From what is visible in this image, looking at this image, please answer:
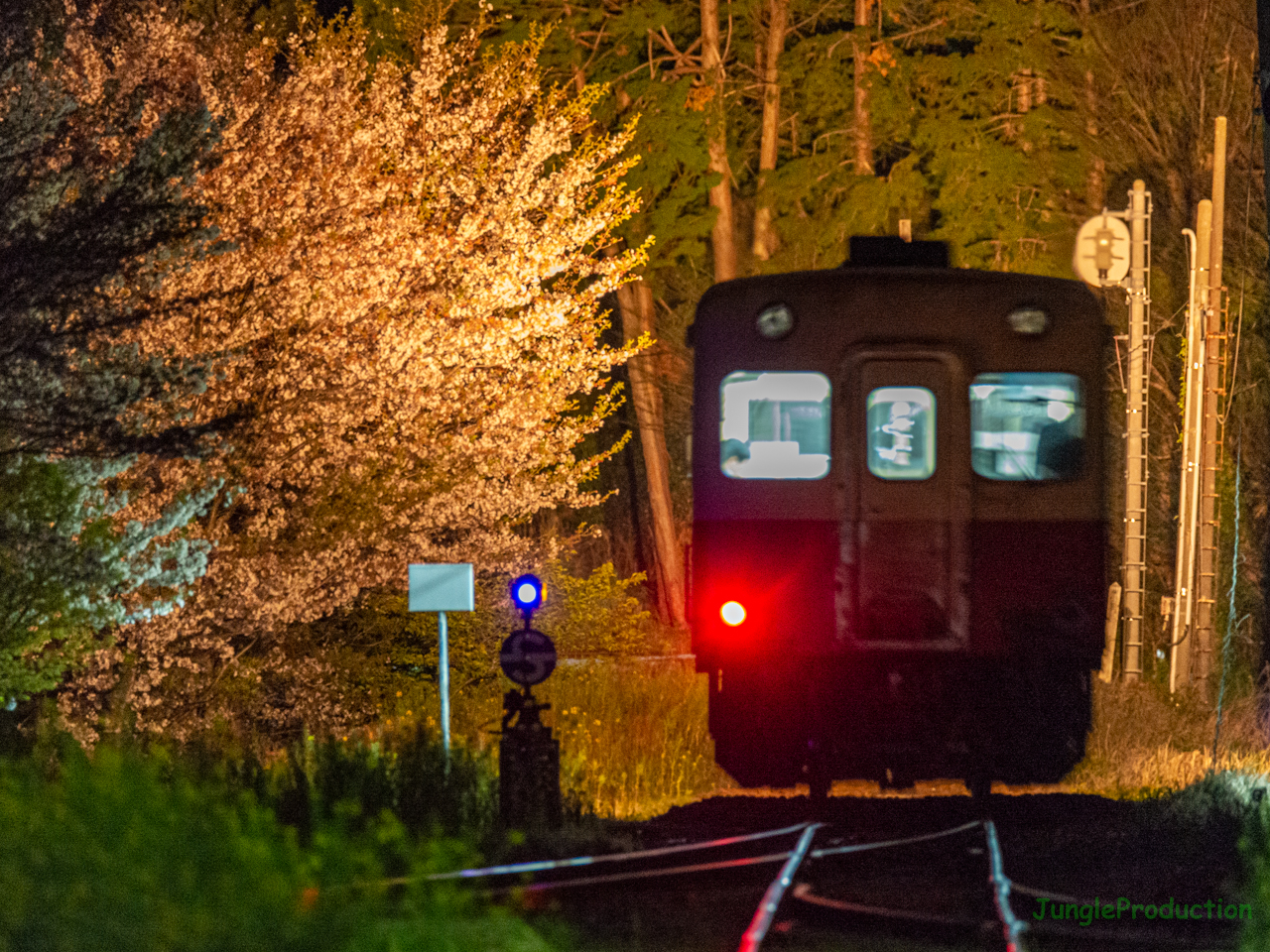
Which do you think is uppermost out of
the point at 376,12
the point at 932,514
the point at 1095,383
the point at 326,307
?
the point at 376,12

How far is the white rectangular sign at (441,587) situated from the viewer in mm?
11977

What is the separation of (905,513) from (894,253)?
197 centimetres

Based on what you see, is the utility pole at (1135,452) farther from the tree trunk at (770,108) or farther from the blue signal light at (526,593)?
the tree trunk at (770,108)

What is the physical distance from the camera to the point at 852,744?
37.5ft

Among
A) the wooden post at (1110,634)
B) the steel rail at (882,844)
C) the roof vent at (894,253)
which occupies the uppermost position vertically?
the roof vent at (894,253)

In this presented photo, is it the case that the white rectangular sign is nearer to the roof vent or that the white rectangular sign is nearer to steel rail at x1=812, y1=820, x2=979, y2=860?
steel rail at x1=812, y1=820, x2=979, y2=860

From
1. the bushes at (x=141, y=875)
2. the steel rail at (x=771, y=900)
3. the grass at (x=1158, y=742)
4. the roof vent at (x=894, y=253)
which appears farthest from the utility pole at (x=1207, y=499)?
the bushes at (x=141, y=875)

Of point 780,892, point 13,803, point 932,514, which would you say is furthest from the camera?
point 932,514

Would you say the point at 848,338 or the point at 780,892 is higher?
the point at 848,338

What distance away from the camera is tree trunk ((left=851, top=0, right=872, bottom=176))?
83.8 feet

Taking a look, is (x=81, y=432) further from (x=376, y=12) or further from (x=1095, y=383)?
(x=376, y=12)

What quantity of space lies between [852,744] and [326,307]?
6399 mm

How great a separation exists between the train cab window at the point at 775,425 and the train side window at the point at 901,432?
29 cm

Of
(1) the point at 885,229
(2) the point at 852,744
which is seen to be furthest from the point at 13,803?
(1) the point at 885,229
